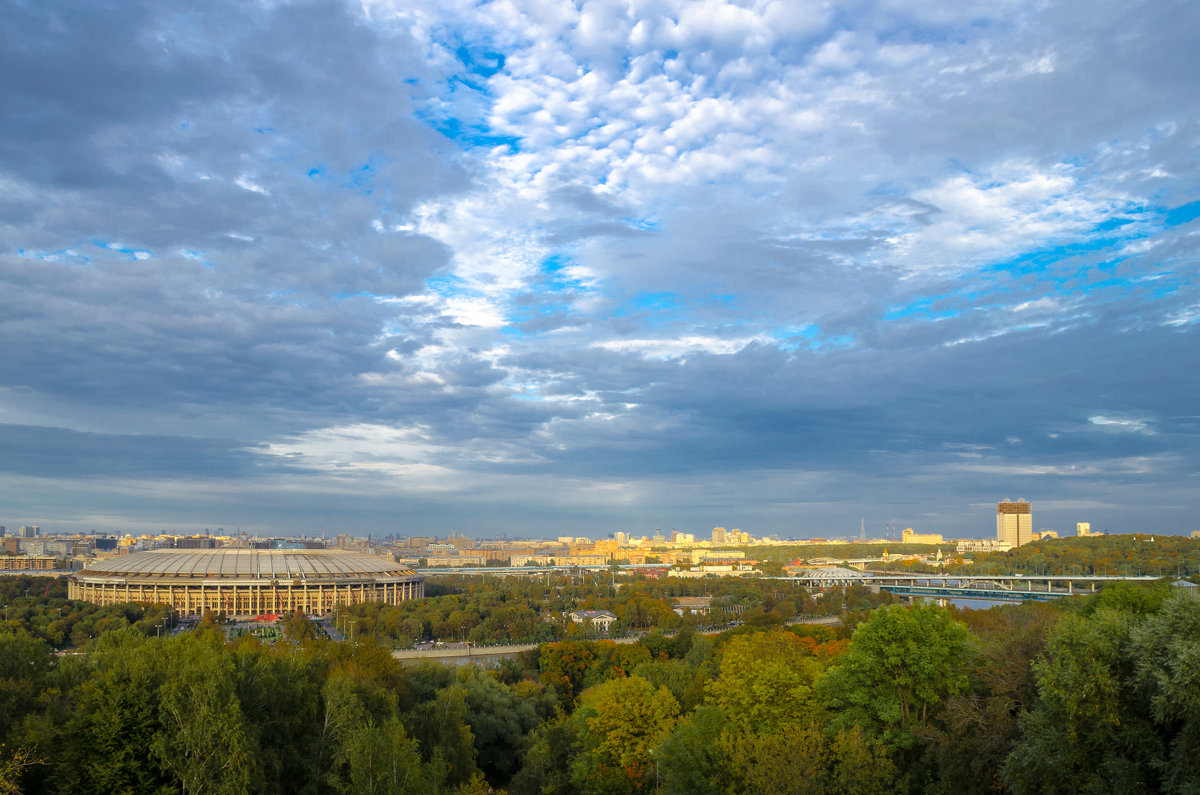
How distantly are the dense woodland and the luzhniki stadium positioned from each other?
70.6 m

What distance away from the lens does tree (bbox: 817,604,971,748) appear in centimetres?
2319

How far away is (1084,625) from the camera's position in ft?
57.9

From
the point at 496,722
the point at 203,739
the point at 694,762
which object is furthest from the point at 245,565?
the point at 694,762

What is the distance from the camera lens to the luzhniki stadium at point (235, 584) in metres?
96.6

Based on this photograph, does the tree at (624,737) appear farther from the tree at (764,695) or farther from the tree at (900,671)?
the tree at (900,671)

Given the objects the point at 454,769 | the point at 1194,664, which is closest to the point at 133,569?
the point at 454,769

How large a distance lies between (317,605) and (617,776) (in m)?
84.9

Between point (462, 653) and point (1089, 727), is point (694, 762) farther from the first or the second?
point (462, 653)

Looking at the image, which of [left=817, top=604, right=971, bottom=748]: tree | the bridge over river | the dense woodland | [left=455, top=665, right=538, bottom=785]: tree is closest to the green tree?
the dense woodland

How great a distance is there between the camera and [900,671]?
23.8 metres

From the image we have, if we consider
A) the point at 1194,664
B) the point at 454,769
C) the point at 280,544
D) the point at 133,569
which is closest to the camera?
the point at 1194,664

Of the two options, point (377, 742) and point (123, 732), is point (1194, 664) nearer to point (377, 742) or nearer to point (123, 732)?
point (377, 742)

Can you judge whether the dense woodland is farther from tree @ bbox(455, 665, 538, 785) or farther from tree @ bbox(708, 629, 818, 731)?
tree @ bbox(455, 665, 538, 785)

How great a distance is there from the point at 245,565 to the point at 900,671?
10114 cm
